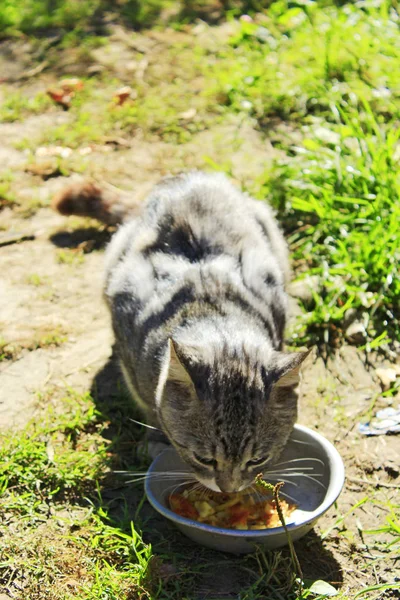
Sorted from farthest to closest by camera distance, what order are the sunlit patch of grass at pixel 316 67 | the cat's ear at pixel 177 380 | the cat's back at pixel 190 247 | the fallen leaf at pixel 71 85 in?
1. the fallen leaf at pixel 71 85
2. the sunlit patch of grass at pixel 316 67
3. the cat's back at pixel 190 247
4. the cat's ear at pixel 177 380

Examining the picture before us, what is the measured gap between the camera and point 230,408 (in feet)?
9.37

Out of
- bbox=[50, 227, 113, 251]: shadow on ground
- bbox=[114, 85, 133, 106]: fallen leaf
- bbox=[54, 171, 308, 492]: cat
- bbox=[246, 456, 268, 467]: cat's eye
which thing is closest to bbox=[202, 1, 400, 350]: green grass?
bbox=[54, 171, 308, 492]: cat

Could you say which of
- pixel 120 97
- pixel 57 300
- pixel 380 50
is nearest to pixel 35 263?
pixel 57 300

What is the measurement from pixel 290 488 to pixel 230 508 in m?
0.31

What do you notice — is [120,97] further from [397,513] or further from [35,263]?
[397,513]

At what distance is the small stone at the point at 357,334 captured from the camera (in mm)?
4230

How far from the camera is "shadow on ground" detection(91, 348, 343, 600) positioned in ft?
9.73

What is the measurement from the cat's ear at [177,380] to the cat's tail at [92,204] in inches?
68.0

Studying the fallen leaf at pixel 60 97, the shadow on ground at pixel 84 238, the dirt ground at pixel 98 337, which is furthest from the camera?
the fallen leaf at pixel 60 97

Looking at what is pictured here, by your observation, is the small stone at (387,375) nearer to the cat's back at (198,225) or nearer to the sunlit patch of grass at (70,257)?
the cat's back at (198,225)

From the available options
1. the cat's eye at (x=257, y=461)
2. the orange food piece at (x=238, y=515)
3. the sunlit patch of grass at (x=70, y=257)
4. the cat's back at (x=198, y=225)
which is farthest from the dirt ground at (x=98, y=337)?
the cat's back at (x=198, y=225)

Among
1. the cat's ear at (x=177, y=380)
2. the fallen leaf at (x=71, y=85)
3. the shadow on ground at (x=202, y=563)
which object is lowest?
the shadow on ground at (x=202, y=563)

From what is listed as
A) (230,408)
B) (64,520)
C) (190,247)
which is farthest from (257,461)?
(190,247)

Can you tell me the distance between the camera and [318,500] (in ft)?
10.7
